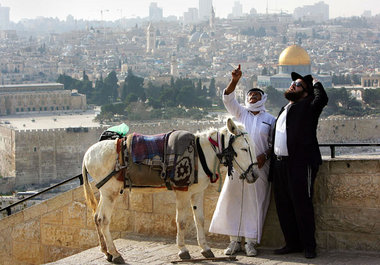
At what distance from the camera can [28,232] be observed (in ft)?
16.9

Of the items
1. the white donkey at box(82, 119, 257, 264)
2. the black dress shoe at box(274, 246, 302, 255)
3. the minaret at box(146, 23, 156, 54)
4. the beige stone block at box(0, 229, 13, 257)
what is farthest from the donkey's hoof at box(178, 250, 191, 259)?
the minaret at box(146, 23, 156, 54)

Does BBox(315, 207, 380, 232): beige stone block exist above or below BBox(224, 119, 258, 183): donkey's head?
below

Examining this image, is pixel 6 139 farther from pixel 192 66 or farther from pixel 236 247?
pixel 192 66

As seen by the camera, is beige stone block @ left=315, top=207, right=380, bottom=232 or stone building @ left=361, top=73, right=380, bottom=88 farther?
stone building @ left=361, top=73, right=380, bottom=88

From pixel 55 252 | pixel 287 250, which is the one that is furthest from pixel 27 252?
pixel 287 250

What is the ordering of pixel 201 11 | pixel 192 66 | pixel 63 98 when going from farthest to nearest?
pixel 201 11 → pixel 192 66 → pixel 63 98

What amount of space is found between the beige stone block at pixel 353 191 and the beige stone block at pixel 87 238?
1.35 m

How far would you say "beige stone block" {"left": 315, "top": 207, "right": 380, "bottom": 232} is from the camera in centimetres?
411

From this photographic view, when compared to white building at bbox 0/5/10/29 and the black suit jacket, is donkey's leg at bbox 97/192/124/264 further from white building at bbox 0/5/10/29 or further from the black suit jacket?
white building at bbox 0/5/10/29

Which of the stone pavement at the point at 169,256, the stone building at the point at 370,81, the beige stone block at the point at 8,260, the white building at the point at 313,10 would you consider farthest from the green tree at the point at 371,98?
the white building at the point at 313,10

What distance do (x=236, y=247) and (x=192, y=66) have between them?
90697 mm

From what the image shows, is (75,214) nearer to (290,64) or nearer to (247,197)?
(247,197)

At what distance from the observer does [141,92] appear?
52.2 m

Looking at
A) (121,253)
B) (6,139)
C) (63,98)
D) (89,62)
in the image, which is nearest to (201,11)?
(89,62)
